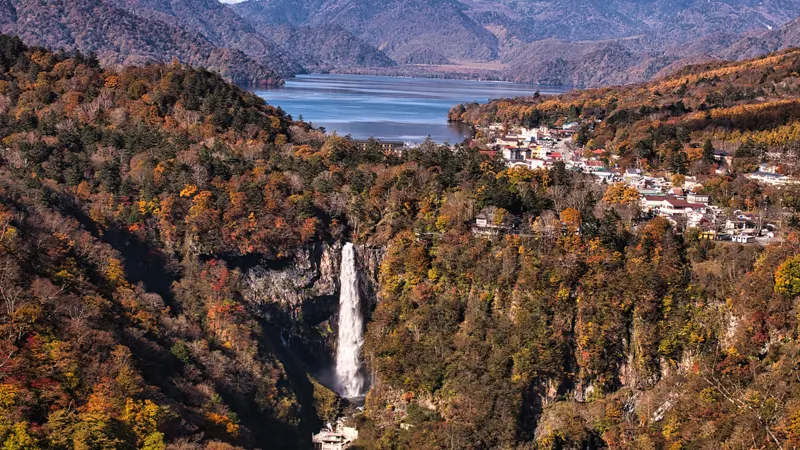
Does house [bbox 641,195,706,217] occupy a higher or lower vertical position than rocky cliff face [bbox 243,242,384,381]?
higher

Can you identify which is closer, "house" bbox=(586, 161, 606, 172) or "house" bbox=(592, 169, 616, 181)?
"house" bbox=(592, 169, 616, 181)

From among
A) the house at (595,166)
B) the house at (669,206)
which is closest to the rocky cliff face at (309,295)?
the house at (669,206)

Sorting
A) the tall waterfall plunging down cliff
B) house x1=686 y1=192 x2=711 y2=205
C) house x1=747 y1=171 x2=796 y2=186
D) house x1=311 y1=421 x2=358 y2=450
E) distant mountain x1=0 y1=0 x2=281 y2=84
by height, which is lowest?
house x1=311 y1=421 x2=358 y2=450

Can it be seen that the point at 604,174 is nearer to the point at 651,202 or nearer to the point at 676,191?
the point at 676,191

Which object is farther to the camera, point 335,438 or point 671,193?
point 671,193

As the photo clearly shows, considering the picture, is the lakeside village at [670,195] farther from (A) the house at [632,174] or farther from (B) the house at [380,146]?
(B) the house at [380,146]

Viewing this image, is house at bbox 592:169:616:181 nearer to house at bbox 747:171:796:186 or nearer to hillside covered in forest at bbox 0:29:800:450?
hillside covered in forest at bbox 0:29:800:450

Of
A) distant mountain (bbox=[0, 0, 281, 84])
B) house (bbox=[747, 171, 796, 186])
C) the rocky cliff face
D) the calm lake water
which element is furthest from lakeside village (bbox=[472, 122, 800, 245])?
distant mountain (bbox=[0, 0, 281, 84])

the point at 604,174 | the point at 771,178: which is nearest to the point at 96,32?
the point at 604,174
